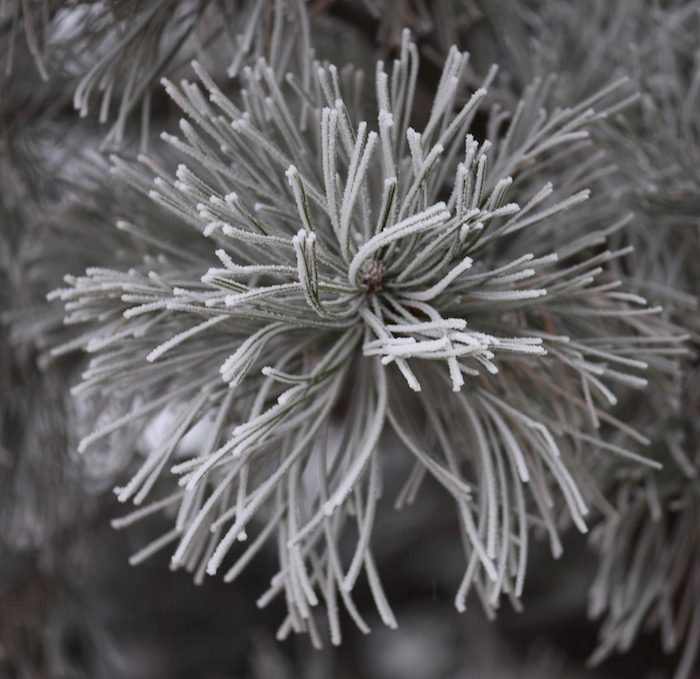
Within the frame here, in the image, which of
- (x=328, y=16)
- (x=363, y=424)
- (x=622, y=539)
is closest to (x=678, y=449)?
(x=622, y=539)

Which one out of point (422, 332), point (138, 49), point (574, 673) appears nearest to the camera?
point (422, 332)

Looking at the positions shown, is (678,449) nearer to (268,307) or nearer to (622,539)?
(622,539)

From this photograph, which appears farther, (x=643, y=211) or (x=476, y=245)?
(x=643, y=211)

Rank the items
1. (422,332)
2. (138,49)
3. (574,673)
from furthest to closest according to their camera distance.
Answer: (574,673), (138,49), (422,332)

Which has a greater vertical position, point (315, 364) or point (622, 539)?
point (315, 364)

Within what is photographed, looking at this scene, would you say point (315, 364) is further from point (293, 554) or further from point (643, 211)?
point (643, 211)

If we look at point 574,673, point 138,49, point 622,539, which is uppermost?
point 138,49
